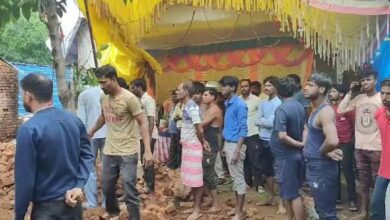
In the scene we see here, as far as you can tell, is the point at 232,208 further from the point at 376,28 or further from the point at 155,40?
the point at 155,40

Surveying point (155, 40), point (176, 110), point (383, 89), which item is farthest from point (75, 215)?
point (155, 40)

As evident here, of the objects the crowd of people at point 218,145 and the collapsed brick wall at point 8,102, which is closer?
the crowd of people at point 218,145

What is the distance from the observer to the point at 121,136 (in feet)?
17.9

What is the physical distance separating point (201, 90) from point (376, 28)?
7.70 feet

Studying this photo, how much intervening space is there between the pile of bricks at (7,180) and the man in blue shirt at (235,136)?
3009 mm

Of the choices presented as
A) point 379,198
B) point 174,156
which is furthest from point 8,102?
point 379,198

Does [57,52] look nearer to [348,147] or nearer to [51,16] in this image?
[51,16]

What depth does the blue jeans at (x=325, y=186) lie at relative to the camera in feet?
15.8

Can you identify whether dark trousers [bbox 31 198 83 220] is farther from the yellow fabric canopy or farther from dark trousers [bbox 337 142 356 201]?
dark trousers [bbox 337 142 356 201]

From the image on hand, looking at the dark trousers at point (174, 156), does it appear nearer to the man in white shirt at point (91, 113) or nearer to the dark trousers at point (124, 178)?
the man in white shirt at point (91, 113)

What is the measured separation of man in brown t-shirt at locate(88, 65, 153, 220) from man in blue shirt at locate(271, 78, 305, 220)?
1263 mm

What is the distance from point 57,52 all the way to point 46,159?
1546mm

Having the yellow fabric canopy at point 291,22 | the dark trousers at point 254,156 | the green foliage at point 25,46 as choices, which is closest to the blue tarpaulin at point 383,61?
the yellow fabric canopy at point 291,22

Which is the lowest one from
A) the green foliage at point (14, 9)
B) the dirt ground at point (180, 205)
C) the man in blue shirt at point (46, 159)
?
the dirt ground at point (180, 205)
